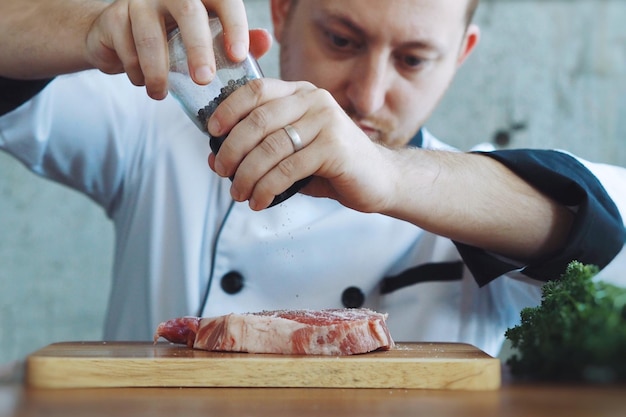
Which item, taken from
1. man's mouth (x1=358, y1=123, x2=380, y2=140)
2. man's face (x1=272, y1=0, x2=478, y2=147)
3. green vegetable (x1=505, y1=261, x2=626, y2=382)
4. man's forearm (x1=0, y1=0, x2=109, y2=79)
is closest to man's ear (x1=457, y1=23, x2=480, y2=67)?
man's face (x1=272, y1=0, x2=478, y2=147)

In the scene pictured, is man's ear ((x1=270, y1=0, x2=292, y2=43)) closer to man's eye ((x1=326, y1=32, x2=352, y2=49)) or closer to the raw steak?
man's eye ((x1=326, y1=32, x2=352, y2=49))

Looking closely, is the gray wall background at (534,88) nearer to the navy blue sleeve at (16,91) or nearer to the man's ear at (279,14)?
the man's ear at (279,14)

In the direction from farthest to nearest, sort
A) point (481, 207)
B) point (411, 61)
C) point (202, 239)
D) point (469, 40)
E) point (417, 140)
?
point (469, 40) < point (417, 140) < point (202, 239) < point (411, 61) < point (481, 207)

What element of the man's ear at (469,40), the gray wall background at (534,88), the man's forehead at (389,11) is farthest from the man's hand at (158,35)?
the gray wall background at (534,88)

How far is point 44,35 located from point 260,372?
87 centimetres

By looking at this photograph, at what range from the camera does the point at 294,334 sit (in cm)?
135

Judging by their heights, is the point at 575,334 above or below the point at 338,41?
below

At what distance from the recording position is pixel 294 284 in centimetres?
205

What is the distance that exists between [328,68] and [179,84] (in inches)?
26.6

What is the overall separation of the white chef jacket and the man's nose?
29cm

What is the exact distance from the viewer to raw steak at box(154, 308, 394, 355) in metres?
1.34

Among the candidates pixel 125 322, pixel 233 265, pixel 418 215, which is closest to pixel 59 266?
pixel 125 322

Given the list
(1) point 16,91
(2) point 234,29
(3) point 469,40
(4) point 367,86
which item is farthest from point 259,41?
(3) point 469,40

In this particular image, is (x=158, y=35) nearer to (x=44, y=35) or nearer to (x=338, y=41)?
(x=44, y=35)
